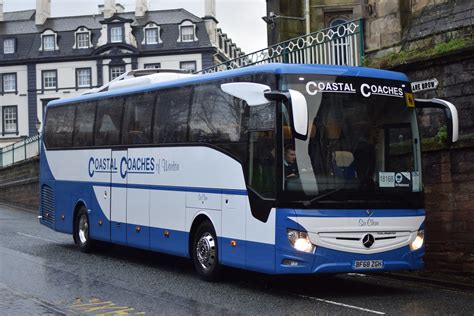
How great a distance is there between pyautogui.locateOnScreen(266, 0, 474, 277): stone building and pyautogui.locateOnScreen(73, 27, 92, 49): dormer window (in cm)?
6496

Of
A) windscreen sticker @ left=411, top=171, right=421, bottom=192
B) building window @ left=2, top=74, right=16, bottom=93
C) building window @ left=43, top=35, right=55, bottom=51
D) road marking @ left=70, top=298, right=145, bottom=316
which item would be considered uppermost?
building window @ left=43, top=35, right=55, bottom=51

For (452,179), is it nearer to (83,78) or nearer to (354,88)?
(354,88)

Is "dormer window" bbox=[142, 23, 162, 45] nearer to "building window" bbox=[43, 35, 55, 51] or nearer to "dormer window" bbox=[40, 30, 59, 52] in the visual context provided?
"dormer window" bbox=[40, 30, 59, 52]

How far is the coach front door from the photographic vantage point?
15469mm

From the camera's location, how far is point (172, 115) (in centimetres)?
1376

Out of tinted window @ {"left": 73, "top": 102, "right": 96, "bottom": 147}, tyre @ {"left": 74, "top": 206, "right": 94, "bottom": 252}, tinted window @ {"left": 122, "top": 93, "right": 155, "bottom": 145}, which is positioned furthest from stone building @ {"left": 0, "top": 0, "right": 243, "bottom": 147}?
tinted window @ {"left": 122, "top": 93, "right": 155, "bottom": 145}

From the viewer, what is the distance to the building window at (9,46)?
266ft

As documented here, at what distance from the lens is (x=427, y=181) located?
1389 centimetres

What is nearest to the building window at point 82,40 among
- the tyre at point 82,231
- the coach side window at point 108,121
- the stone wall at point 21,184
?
the stone wall at point 21,184

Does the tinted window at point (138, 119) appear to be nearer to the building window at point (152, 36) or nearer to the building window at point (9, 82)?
the building window at point (152, 36)

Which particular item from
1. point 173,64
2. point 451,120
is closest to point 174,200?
point 451,120

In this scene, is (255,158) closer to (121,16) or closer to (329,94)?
(329,94)

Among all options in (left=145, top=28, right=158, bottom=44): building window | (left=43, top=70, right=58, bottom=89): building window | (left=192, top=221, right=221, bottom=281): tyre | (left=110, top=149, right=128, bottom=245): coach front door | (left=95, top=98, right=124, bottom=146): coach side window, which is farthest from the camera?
(left=43, top=70, right=58, bottom=89): building window

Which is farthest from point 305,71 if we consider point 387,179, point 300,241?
point 300,241
